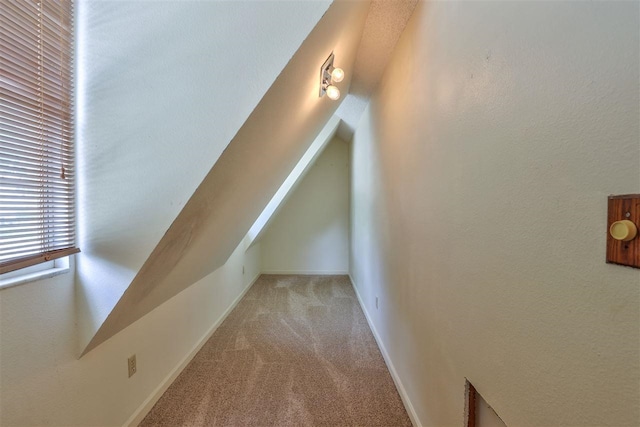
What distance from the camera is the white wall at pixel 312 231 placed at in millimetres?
5398

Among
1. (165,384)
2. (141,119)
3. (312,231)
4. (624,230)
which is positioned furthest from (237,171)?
(312,231)

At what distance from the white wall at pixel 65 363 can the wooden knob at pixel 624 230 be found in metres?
1.60

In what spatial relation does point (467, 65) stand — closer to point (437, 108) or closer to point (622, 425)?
point (437, 108)

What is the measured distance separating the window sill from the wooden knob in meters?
1.59

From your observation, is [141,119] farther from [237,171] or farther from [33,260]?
[33,260]

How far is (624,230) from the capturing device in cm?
47

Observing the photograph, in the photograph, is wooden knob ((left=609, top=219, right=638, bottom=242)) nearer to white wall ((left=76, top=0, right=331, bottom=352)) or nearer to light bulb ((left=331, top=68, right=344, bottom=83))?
white wall ((left=76, top=0, right=331, bottom=352))

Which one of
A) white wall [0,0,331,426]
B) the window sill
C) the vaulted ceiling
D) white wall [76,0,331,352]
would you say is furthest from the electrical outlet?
white wall [76,0,331,352]

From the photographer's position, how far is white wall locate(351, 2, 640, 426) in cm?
50

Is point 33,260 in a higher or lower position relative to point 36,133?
lower

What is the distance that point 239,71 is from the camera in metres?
1.07

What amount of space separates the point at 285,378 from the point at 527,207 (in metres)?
2.01

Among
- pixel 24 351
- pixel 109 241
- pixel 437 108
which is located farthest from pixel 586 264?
pixel 24 351

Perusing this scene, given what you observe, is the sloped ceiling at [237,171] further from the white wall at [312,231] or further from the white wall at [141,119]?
the white wall at [312,231]
